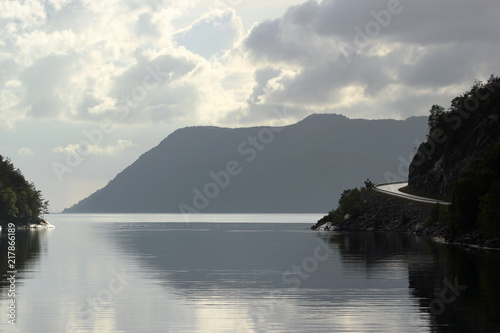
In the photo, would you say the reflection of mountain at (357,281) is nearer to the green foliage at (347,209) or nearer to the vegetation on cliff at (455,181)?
the vegetation on cliff at (455,181)

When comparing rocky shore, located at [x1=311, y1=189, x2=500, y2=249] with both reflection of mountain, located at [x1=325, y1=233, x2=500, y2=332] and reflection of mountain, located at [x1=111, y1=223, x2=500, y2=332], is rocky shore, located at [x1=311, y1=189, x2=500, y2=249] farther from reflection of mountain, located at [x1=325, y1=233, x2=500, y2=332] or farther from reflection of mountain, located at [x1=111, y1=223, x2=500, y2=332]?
reflection of mountain, located at [x1=111, y1=223, x2=500, y2=332]

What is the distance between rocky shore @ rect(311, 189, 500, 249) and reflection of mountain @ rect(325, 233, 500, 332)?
43.2 m

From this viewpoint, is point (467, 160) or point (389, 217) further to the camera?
point (389, 217)

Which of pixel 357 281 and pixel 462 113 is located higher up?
pixel 462 113

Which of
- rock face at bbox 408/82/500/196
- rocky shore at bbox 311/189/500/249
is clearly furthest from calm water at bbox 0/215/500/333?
rock face at bbox 408/82/500/196

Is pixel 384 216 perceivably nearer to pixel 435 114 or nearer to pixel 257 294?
pixel 435 114

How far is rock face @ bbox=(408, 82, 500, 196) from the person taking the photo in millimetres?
139850

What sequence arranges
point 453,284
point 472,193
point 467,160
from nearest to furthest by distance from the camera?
1. point 453,284
2. point 472,193
3. point 467,160

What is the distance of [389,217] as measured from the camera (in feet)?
502

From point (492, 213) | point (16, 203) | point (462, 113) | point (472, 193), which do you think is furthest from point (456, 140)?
point (16, 203)

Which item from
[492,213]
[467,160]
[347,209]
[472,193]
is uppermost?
[467,160]

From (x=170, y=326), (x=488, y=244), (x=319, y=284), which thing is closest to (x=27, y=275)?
(x=319, y=284)

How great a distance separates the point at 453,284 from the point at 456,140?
408ft

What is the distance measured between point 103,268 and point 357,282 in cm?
2278
